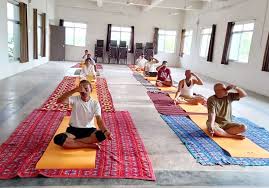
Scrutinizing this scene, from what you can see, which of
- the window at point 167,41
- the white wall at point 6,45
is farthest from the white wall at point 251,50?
the white wall at point 6,45

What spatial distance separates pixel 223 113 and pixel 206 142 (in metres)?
0.57

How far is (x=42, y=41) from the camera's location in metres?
12.2

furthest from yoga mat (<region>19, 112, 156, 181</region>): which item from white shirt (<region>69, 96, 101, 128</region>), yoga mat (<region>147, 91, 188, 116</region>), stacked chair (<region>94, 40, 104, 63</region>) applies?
stacked chair (<region>94, 40, 104, 63</region>)

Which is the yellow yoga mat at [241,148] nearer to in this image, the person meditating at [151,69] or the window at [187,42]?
the person meditating at [151,69]

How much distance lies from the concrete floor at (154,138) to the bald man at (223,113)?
1.88ft

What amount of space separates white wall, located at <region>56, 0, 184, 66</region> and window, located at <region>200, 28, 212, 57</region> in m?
3.19

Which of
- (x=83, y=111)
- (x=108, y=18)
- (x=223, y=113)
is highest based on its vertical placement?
(x=108, y=18)

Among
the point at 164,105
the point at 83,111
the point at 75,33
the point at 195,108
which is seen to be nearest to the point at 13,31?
the point at 164,105

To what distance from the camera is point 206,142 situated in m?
3.59

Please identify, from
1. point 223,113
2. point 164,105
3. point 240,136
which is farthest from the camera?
point 164,105

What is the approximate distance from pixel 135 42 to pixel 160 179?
540 inches

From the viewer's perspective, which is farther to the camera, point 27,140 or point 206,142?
point 206,142

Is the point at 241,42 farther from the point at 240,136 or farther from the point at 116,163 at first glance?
the point at 116,163

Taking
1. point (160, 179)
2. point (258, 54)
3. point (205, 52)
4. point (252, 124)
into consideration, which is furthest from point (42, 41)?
point (160, 179)
